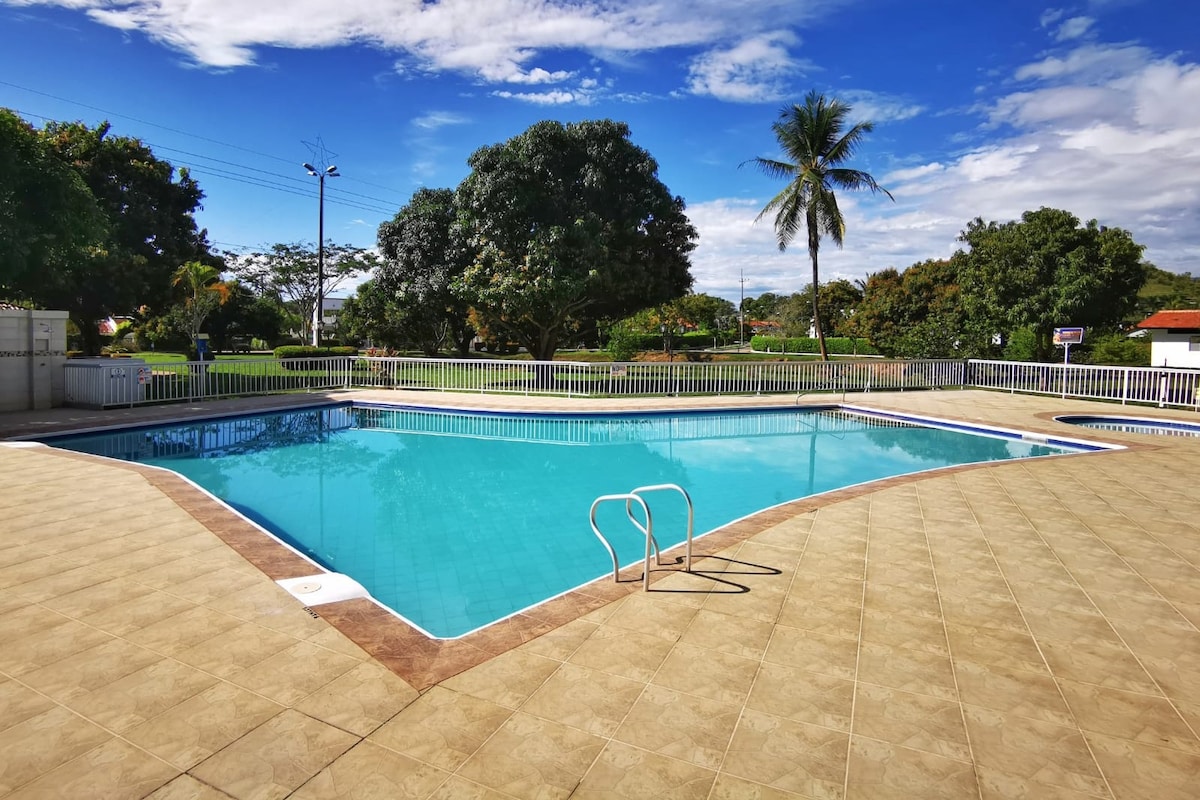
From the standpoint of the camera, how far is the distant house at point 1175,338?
21.8 metres

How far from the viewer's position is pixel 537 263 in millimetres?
15602

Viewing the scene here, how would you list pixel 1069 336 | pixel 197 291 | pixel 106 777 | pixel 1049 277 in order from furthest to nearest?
pixel 197 291, pixel 1049 277, pixel 1069 336, pixel 106 777

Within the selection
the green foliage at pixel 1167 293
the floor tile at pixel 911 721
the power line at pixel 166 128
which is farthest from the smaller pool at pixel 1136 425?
the green foliage at pixel 1167 293

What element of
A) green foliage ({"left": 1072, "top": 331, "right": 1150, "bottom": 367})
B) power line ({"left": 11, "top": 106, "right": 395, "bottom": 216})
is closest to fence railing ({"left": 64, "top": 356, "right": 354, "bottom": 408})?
power line ({"left": 11, "top": 106, "right": 395, "bottom": 216})

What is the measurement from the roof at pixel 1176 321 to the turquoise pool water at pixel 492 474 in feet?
78.6

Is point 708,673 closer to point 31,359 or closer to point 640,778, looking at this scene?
point 640,778

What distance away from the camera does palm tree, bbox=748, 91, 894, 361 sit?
709 inches

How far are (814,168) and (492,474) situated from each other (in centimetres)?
1468

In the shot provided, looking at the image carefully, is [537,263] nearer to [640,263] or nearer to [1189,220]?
[640,263]

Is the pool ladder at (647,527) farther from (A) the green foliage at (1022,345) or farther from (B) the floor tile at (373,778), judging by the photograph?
(A) the green foliage at (1022,345)

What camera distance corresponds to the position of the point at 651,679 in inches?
112

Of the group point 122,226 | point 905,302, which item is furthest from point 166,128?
point 905,302

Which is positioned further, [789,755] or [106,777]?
[789,755]

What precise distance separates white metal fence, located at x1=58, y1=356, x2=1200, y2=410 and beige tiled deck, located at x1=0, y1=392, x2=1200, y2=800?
9.41m
